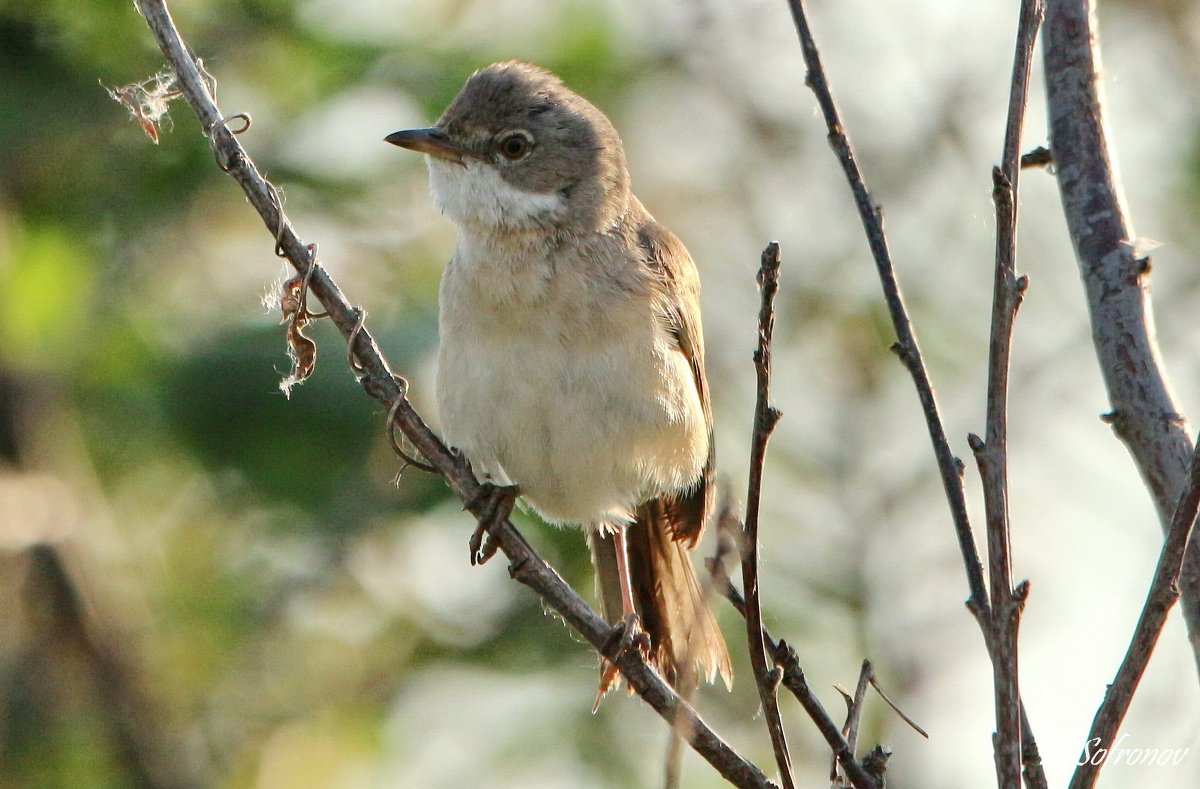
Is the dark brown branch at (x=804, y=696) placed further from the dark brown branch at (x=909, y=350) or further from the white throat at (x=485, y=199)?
the white throat at (x=485, y=199)

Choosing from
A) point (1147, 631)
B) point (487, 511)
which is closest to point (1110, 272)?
point (1147, 631)

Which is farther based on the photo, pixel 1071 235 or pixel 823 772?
pixel 823 772

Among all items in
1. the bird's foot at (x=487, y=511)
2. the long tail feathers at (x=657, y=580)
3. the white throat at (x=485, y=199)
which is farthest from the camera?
the long tail feathers at (x=657, y=580)

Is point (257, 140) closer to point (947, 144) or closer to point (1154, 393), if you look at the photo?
point (947, 144)

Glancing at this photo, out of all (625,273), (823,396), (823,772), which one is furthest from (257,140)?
(823,772)

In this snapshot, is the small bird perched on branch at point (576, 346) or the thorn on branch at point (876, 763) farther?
the small bird perched on branch at point (576, 346)

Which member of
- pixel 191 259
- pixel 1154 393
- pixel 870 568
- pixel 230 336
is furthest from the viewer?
pixel 870 568

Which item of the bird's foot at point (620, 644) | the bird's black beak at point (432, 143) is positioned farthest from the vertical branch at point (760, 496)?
the bird's black beak at point (432, 143)
